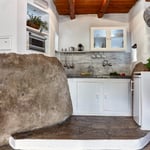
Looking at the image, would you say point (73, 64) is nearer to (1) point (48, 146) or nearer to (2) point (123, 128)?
(2) point (123, 128)

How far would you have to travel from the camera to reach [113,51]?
21.7 feet

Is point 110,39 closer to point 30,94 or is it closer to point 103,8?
point 103,8

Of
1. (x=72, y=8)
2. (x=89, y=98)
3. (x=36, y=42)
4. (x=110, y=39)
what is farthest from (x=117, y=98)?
(x=72, y=8)

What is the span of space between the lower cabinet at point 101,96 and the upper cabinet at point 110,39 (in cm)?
137

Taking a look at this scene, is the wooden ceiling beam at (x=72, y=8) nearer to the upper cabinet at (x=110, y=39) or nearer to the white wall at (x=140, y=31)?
the upper cabinet at (x=110, y=39)

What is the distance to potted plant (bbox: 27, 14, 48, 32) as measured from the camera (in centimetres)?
453

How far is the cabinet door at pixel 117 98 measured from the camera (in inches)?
212

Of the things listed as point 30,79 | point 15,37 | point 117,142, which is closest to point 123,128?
point 117,142

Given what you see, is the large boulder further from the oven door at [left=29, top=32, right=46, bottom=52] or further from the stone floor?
the oven door at [left=29, top=32, right=46, bottom=52]

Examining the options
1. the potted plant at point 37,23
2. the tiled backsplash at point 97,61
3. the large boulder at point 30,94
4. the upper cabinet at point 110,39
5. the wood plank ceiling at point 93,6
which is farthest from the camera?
the tiled backsplash at point 97,61

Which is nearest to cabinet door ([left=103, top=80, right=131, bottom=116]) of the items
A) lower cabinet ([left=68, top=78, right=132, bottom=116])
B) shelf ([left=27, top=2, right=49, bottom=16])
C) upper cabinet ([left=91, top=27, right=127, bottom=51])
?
lower cabinet ([left=68, top=78, right=132, bottom=116])

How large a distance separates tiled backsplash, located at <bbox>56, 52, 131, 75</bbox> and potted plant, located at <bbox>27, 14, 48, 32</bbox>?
175 cm

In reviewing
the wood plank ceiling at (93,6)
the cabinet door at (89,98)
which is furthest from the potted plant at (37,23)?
the cabinet door at (89,98)

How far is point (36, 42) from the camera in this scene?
4.68 metres
